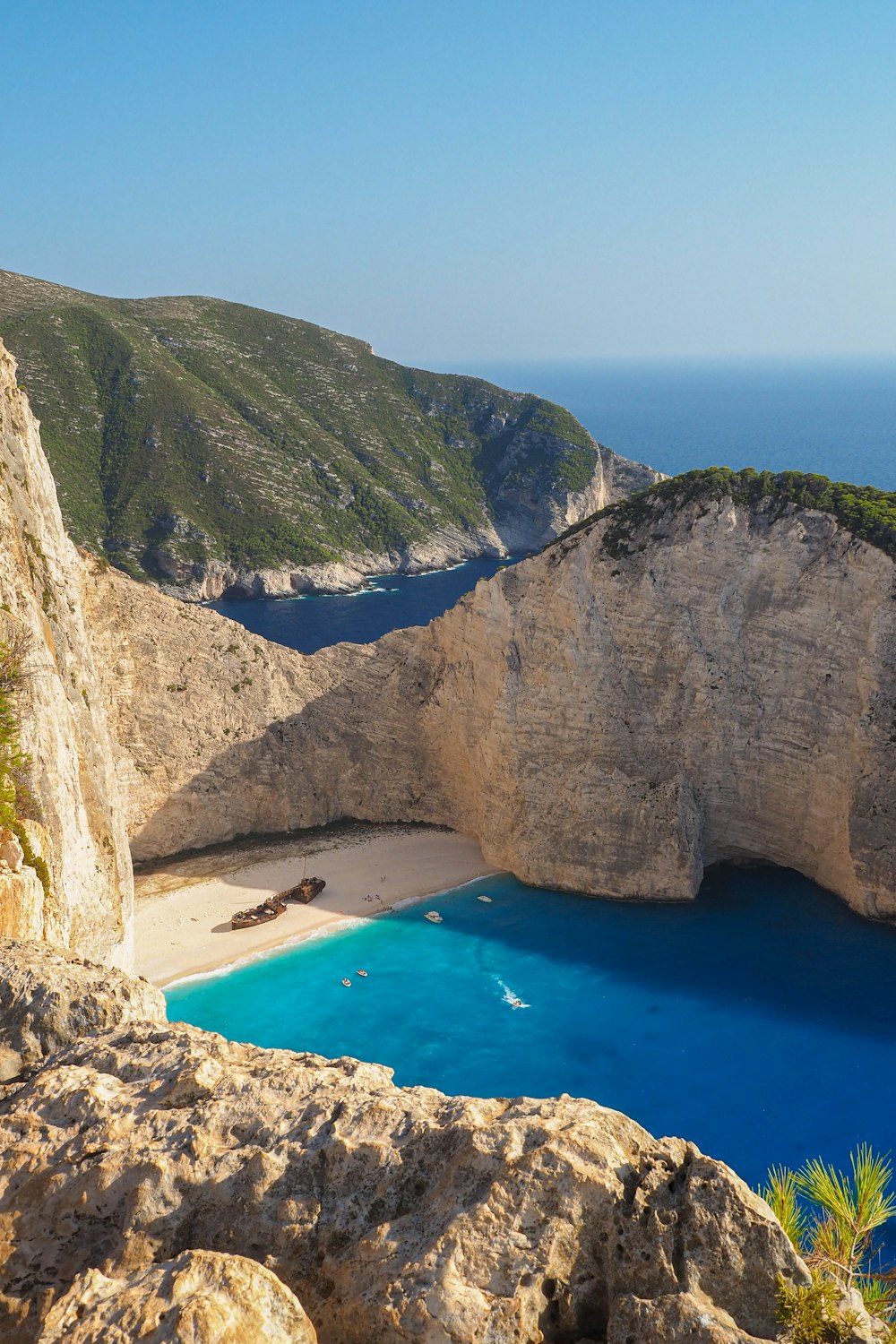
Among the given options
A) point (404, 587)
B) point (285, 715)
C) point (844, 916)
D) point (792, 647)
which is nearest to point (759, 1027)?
point (844, 916)

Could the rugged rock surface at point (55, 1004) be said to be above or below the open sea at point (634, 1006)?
above

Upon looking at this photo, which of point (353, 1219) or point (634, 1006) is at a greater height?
point (353, 1219)

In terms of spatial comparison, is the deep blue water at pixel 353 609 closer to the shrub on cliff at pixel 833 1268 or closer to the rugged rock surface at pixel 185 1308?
the shrub on cliff at pixel 833 1268

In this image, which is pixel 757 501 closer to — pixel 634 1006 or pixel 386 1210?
pixel 634 1006

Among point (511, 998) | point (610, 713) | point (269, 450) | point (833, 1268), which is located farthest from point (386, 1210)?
point (269, 450)

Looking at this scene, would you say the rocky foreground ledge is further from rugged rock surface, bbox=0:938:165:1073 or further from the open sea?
the open sea

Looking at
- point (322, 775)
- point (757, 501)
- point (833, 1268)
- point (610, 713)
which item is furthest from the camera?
point (322, 775)

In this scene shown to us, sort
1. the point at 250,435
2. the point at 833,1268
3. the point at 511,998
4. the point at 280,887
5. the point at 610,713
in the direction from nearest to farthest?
the point at 833,1268
the point at 511,998
the point at 610,713
the point at 280,887
the point at 250,435

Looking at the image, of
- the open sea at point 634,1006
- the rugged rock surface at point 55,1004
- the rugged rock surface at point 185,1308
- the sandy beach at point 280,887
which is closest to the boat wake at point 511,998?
the open sea at point 634,1006
